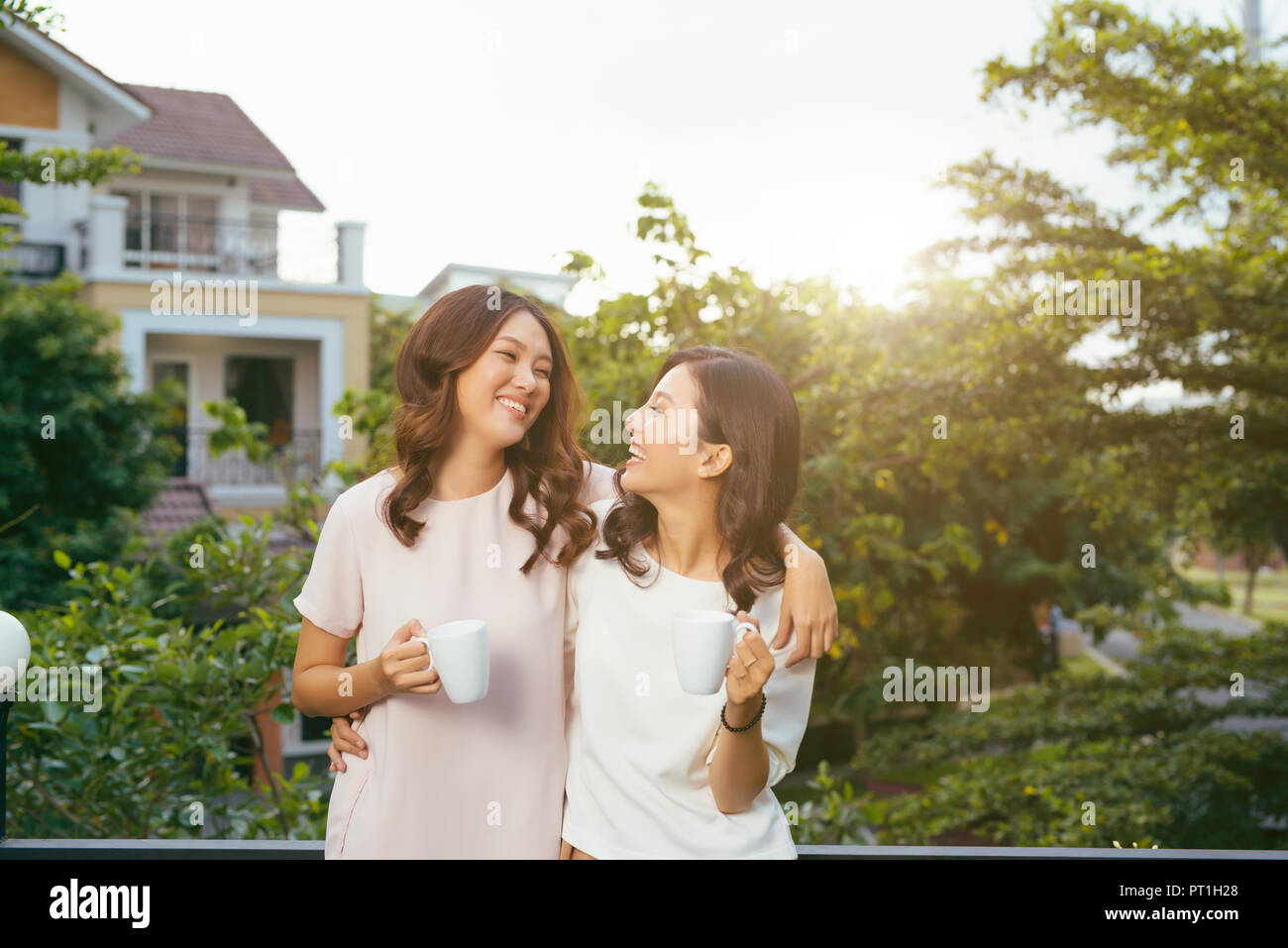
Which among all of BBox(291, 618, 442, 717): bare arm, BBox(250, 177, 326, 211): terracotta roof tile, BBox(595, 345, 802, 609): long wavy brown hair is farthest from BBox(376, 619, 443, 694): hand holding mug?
BBox(250, 177, 326, 211): terracotta roof tile

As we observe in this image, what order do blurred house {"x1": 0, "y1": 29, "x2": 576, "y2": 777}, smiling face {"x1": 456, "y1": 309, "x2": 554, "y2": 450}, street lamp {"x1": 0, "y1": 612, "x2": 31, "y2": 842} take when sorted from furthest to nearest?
blurred house {"x1": 0, "y1": 29, "x2": 576, "y2": 777} < street lamp {"x1": 0, "y1": 612, "x2": 31, "y2": 842} < smiling face {"x1": 456, "y1": 309, "x2": 554, "y2": 450}

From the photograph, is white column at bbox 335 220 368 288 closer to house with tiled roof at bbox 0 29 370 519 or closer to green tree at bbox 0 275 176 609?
house with tiled roof at bbox 0 29 370 519

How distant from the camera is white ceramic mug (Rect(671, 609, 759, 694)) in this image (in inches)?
56.1

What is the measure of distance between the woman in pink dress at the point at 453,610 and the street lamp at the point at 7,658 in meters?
0.73

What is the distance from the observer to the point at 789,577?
1.59 m

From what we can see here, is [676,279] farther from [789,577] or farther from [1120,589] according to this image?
[1120,589]

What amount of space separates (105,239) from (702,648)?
11284mm

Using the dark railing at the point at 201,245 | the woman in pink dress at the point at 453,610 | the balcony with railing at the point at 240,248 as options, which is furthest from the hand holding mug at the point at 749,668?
the dark railing at the point at 201,245

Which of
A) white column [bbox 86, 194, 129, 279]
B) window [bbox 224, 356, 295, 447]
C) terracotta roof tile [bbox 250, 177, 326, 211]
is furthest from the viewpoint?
terracotta roof tile [bbox 250, 177, 326, 211]

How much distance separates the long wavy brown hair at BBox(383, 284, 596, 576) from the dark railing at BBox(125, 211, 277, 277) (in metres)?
11.3

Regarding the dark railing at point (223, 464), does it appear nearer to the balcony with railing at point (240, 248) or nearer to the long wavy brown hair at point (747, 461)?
the balcony with railing at point (240, 248)

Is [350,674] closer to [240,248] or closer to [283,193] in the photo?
[240,248]

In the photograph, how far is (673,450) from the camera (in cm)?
160

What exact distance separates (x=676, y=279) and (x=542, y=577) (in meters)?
2.72
